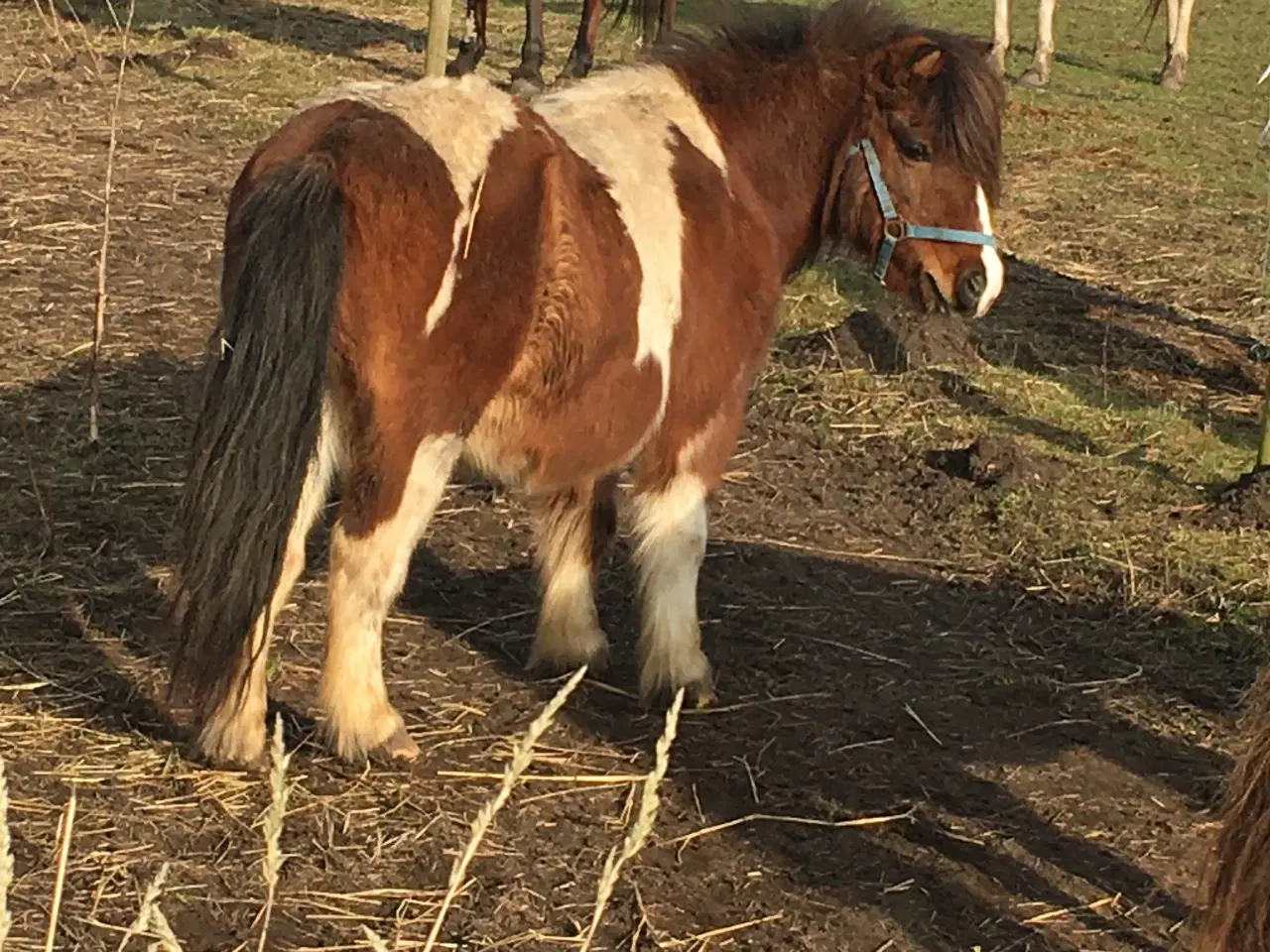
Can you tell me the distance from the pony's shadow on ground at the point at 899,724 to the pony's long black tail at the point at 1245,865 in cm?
140

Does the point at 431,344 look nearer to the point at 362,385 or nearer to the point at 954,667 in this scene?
the point at 362,385

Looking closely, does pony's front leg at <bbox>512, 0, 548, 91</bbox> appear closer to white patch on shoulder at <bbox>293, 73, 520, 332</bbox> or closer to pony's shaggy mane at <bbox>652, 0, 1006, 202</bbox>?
pony's shaggy mane at <bbox>652, 0, 1006, 202</bbox>

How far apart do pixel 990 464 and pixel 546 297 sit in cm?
275

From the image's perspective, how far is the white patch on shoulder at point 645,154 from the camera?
3.77 meters

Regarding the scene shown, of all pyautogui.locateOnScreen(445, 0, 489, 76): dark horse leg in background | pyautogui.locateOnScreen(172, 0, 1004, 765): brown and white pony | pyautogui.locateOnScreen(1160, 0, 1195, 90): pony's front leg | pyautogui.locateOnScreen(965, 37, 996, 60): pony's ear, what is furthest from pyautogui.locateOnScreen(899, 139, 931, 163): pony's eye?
pyautogui.locateOnScreen(1160, 0, 1195, 90): pony's front leg

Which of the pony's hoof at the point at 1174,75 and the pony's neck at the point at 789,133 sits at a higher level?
the pony's hoof at the point at 1174,75

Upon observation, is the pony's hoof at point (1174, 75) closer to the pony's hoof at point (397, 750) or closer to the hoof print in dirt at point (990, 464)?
the hoof print in dirt at point (990, 464)

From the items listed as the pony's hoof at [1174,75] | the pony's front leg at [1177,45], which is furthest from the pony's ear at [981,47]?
the pony's front leg at [1177,45]

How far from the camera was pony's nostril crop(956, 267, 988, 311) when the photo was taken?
170 inches

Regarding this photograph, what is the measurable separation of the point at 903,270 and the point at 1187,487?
2054 mm

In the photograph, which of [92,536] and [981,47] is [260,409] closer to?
[92,536]

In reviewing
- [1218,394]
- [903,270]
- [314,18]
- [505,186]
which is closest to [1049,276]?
[1218,394]

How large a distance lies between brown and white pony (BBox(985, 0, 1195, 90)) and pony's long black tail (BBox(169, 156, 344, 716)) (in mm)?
11478

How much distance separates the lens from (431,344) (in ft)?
11.0
